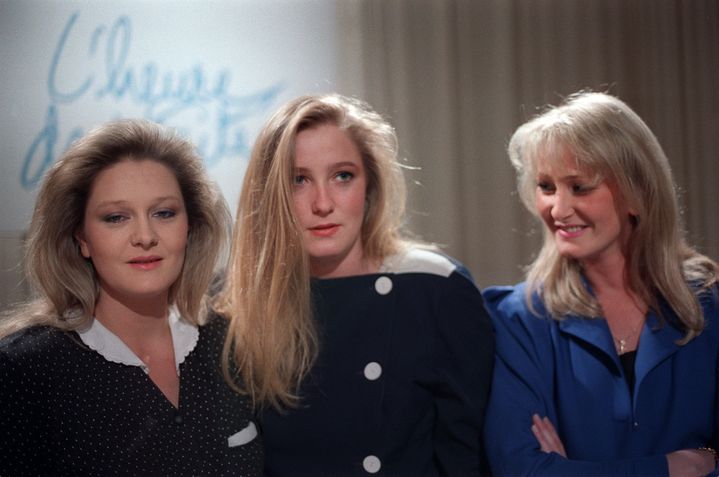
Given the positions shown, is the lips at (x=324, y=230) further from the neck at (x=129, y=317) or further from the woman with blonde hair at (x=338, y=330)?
the neck at (x=129, y=317)

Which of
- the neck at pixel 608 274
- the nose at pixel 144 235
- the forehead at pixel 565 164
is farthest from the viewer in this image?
the neck at pixel 608 274

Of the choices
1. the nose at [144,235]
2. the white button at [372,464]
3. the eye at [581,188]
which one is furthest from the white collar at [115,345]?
the eye at [581,188]

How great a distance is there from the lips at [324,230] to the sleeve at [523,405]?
0.51 metres

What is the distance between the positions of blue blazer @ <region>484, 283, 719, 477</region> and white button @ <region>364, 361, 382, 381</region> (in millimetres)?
314

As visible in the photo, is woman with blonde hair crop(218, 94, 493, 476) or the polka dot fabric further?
woman with blonde hair crop(218, 94, 493, 476)

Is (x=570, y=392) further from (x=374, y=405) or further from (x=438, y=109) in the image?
(x=438, y=109)

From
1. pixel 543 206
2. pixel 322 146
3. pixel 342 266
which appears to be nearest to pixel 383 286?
pixel 342 266

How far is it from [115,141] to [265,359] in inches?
24.2

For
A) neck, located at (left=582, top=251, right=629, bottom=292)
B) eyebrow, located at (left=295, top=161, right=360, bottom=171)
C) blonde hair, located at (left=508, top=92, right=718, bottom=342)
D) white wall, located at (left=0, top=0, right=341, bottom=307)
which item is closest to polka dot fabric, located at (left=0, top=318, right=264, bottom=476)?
eyebrow, located at (left=295, top=161, right=360, bottom=171)

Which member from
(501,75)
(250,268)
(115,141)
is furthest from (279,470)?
(501,75)

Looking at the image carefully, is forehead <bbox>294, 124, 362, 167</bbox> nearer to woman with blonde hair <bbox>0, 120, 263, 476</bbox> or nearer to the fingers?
woman with blonde hair <bbox>0, 120, 263, 476</bbox>

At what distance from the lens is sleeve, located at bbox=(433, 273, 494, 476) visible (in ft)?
5.92

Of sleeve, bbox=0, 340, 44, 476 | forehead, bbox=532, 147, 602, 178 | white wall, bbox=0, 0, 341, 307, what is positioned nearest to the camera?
sleeve, bbox=0, 340, 44, 476

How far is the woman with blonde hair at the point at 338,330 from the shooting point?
178 cm
